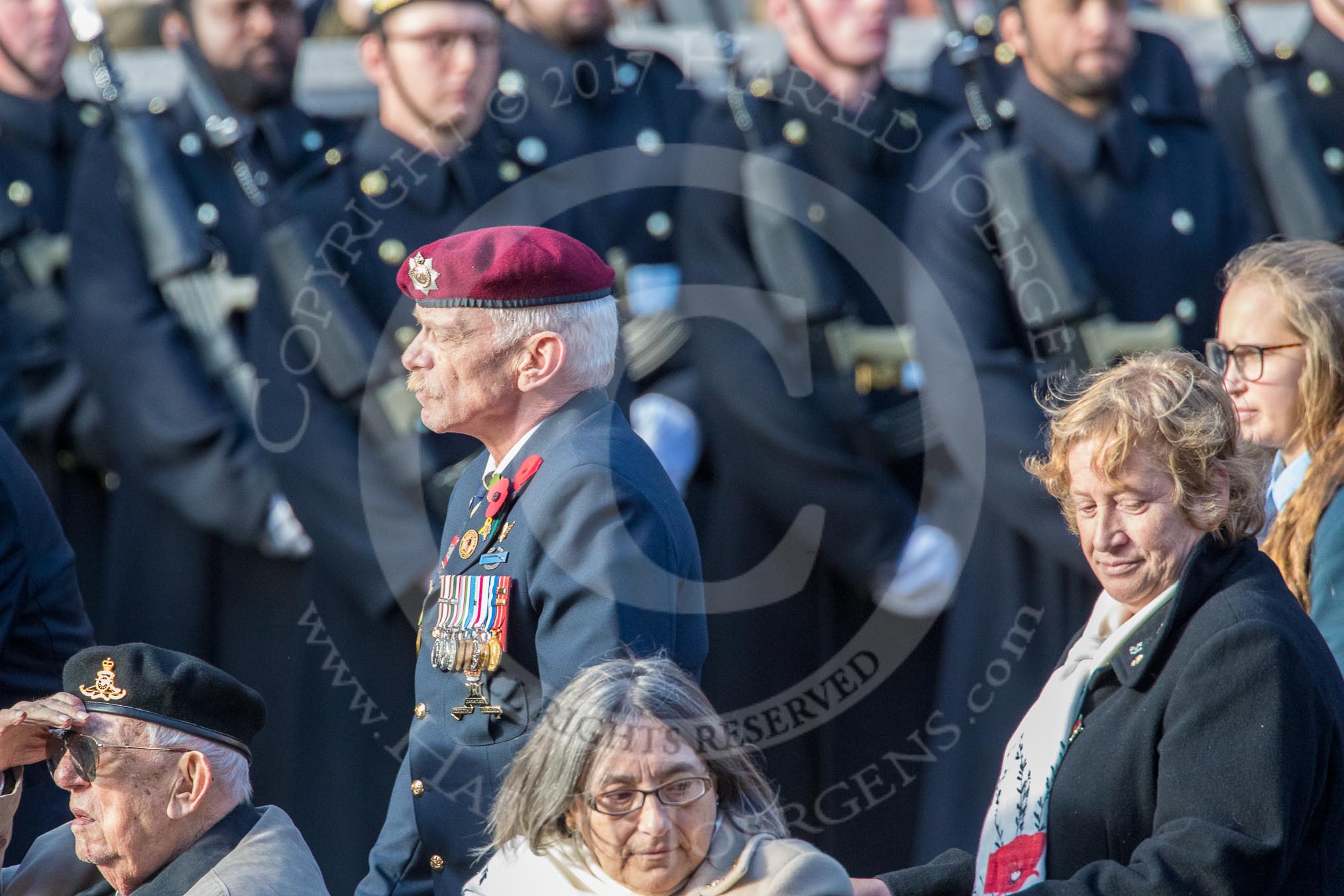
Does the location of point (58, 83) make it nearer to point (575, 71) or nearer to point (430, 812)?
point (575, 71)

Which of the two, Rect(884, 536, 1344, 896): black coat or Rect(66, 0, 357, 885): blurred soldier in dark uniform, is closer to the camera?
Rect(884, 536, 1344, 896): black coat

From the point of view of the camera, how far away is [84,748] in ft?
8.04

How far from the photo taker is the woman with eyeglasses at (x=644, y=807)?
208 cm

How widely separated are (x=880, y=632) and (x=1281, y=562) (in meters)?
1.64

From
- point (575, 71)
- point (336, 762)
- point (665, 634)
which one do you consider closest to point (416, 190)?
point (575, 71)

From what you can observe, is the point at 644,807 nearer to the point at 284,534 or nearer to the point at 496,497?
the point at 496,497

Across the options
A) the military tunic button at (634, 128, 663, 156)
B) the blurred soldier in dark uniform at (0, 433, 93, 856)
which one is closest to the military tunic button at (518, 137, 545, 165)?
the military tunic button at (634, 128, 663, 156)

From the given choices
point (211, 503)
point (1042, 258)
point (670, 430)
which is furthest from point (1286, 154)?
point (211, 503)

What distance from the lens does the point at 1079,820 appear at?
219 centimetres

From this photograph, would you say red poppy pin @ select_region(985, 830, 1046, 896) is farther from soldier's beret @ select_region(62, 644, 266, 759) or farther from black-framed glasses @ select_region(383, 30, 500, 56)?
black-framed glasses @ select_region(383, 30, 500, 56)

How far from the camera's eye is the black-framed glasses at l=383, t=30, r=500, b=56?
4.03m

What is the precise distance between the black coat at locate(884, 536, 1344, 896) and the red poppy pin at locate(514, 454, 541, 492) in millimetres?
842

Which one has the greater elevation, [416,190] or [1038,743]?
[416,190]

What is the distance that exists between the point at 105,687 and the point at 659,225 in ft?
6.83
